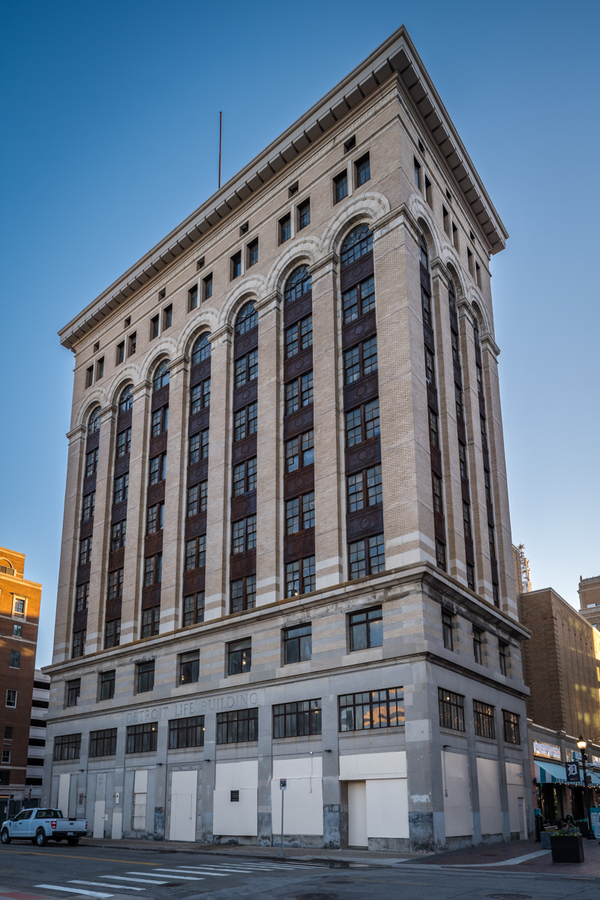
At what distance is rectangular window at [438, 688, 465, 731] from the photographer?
116 ft

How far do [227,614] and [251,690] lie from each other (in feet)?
17.4

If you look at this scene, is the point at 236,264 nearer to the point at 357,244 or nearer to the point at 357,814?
the point at 357,244

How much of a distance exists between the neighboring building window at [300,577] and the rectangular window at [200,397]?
15.4 metres

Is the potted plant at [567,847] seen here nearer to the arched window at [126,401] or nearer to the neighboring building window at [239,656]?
the neighboring building window at [239,656]

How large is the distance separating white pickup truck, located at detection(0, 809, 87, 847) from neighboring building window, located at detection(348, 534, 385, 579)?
17705 millimetres

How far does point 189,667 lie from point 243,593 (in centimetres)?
635

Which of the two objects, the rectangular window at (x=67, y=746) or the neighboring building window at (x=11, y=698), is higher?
the neighboring building window at (x=11, y=698)

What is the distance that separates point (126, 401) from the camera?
60.7 metres

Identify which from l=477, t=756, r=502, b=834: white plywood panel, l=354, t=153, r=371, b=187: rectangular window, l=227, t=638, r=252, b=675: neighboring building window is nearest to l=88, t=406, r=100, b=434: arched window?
l=227, t=638, r=252, b=675: neighboring building window

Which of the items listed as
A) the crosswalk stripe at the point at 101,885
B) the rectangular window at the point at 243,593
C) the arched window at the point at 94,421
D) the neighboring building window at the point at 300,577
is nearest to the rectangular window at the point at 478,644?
the neighboring building window at the point at 300,577

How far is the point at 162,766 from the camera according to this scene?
4503cm

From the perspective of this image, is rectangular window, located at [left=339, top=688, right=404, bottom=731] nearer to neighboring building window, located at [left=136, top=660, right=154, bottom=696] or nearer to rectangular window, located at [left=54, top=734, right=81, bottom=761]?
neighboring building window, located at [left=136, top=660, right=154, bottom=696]

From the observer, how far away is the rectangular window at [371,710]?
3434 centimetres

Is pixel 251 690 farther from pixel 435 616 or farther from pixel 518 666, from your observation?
pixel 518 666
